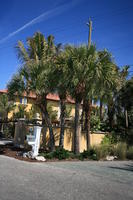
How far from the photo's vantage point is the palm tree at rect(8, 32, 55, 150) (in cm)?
1246

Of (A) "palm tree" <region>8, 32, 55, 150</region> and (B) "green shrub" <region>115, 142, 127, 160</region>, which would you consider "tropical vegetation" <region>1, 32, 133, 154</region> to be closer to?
(A) "palm tree" <region>8, 32, 55, 150</region>

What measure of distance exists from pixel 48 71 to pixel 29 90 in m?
1.66

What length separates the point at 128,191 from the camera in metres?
6.14

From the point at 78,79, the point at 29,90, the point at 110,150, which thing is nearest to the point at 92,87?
the point at 78,79

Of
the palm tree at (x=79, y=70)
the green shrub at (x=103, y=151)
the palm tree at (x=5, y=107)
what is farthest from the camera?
the palm tree at (x=5, y=107)

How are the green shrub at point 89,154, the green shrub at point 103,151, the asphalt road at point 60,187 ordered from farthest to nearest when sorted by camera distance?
the green shrub at point 103,151 < the green shrub at point 89,154 < the asphalt road at point 60,187

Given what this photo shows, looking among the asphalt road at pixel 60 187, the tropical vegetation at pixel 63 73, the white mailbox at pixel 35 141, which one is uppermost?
the tropical vegetation at pixel 63 73

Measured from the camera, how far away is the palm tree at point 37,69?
12461 millimetres

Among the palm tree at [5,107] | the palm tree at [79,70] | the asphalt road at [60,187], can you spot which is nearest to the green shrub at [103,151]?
the palm tree at [79,70]

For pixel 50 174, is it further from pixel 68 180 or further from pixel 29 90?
pixel 29 90

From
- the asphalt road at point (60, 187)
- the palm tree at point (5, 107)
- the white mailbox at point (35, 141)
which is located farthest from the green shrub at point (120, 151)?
the palm tree at point (5, 107)

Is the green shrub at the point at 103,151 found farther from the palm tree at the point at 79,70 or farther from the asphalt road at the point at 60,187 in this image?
the asphalt road at the point at 60,187

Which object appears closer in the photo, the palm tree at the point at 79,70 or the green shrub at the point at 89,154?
the palm tree at the point at 79,70

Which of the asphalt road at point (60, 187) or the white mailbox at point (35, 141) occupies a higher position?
the white mailbox at point (35, 141)
